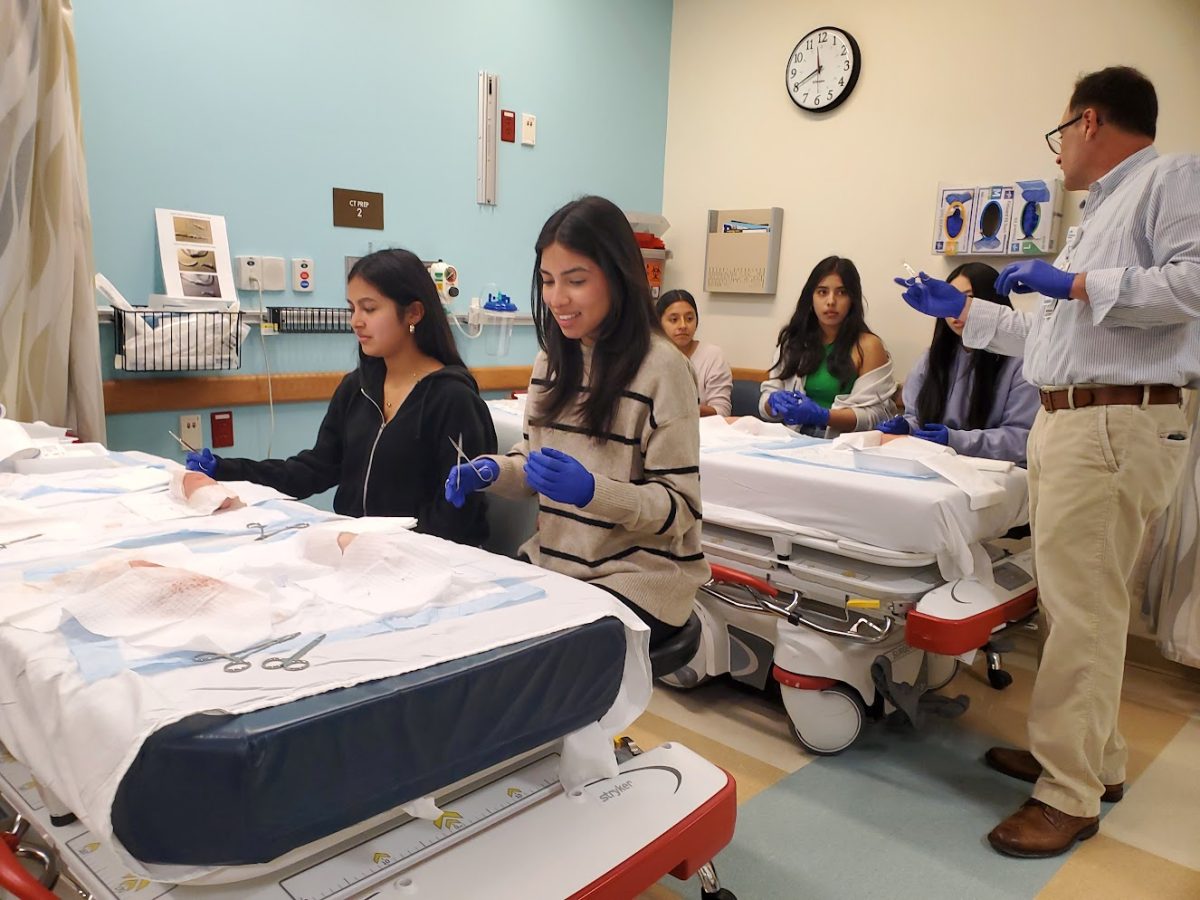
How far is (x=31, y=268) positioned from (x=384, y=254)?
113 centimetres

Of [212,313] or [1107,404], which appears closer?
[1107,404]

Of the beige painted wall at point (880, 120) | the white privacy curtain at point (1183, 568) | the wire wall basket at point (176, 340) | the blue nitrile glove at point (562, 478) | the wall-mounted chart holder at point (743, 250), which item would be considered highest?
the beige painted wall at point (880, 120)

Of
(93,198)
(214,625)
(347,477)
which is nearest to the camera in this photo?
(214,625)

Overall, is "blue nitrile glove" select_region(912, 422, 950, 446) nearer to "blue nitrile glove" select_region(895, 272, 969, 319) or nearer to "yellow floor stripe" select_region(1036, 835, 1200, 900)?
"blue nitrile glove" select_region(895, 272, 969, 319)

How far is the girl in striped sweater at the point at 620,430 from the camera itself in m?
1.45

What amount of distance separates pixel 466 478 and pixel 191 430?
1.85 meters

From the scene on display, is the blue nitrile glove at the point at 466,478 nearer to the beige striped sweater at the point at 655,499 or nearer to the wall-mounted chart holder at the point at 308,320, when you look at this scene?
the beige striped sweater at the point at 655,499

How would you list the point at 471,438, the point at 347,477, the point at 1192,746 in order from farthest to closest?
1. the point at 1192,746
2. the point at 347,477
3. the point at 471,438

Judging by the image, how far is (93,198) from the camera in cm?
264

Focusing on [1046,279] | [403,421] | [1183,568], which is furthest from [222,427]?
[1183,568]

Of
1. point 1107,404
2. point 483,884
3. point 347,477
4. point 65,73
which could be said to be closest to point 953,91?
point 1107,404

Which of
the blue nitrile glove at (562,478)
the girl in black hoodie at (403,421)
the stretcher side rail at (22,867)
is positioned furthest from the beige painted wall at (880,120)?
the stretcher side rail at (22,867)

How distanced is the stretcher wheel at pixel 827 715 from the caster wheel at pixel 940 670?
276 millimetres

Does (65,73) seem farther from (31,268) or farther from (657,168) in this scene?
(657,168)
